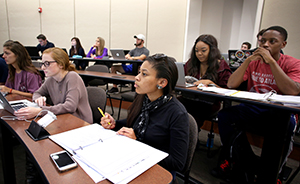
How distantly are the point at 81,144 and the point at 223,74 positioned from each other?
5.90 ft

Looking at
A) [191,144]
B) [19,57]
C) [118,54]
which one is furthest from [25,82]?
[118,54]

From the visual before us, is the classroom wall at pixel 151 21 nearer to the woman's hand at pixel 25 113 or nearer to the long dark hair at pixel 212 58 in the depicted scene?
the long dark hair at pixel 212 58

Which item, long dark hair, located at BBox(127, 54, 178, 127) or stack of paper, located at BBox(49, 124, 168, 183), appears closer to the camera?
stack of paper, located at BBox(49, 124, 168, 183)

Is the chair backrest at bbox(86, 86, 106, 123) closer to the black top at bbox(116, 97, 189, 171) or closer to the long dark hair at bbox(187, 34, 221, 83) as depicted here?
the black top at bbox(116, 97, 189, 171)

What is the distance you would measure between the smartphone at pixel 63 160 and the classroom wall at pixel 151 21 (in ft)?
15.6

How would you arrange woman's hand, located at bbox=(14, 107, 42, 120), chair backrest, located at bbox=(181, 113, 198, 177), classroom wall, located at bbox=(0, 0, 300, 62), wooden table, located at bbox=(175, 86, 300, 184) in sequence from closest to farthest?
chair backrest, located at bbox=(181, 113, 198, 177)
woman's hand, located at bbox=(14, 107, 42, 120)
wooden table, located at bbox=(175, 86, 300, 184)
classroom wall, located at bbox=(0, 0, 300, 62)

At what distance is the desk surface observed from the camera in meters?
0.61

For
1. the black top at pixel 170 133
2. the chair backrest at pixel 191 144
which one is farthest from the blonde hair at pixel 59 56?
the chair backrest at pixel 191 144

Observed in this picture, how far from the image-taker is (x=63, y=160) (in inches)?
27.2

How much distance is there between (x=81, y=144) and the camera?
0.81m

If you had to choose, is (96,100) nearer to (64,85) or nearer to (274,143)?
(64,85)

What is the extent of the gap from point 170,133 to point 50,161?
0.54m

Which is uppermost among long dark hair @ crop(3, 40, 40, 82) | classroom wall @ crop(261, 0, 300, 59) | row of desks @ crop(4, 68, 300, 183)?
classroom wall @ crop(261, 0, 300, 59)

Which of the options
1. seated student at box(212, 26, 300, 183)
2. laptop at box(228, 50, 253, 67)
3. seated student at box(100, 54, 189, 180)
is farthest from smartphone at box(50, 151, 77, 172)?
laptop at box(228, 50, 253, 67)
